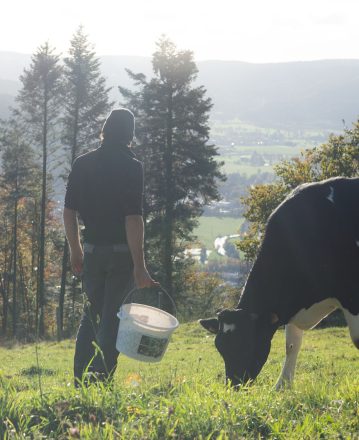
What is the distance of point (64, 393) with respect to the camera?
4.83 m

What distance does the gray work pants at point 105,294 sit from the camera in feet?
21.3

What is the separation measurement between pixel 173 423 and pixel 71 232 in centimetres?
304

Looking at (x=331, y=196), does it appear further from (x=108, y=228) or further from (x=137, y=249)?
(x=108, y=228)

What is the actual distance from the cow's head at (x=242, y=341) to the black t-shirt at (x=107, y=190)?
53.0 inches

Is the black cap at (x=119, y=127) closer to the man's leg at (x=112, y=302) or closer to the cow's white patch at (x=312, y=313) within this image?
the man's leg at (x=112, y=302)

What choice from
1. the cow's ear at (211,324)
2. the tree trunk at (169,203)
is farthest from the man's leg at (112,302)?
the tree trunk at (169,203)

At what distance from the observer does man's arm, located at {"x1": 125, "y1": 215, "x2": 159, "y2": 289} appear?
20.9ft

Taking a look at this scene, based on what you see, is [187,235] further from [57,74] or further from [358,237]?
[358,237]

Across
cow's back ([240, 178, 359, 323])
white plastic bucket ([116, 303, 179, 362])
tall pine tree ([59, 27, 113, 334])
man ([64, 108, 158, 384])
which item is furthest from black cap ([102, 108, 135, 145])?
tall pine tree ([59, 27, 113, 334])

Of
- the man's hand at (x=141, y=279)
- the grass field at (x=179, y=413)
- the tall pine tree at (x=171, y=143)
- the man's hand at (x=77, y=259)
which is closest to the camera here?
the grass field at (x=179, y=413)

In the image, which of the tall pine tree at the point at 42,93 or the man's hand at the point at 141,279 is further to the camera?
the tall pine tree at the point at 42,93

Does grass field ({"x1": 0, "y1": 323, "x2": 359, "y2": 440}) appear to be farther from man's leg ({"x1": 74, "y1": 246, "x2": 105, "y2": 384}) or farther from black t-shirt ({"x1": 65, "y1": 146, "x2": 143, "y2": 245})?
black t-shirt ({"x1": 65, "y1": 146, "x2": 143, "y2": 245})

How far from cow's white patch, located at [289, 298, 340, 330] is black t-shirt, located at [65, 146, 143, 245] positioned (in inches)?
80.7

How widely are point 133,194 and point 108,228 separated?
425 mm
